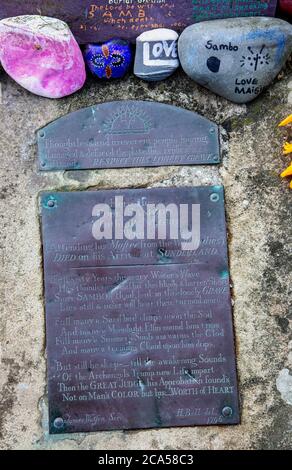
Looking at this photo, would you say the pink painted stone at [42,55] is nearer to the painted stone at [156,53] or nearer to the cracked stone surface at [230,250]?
the cracked stone surface at [230,250]

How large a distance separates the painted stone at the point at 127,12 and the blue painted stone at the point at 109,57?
35 mm

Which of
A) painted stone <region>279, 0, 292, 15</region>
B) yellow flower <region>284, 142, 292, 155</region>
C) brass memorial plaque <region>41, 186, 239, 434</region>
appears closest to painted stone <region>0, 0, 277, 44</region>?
painted stone <region>279, 0, 292, 15</region>

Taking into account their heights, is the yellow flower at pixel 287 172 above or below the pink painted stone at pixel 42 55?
below

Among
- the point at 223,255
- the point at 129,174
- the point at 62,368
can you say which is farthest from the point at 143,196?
the point at 62,368

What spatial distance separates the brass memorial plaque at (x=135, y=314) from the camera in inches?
95.3

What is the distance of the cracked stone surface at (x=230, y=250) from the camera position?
2430 millimetres

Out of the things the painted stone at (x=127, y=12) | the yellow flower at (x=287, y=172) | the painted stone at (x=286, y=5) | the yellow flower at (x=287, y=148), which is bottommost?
the yellow flower at (x=287, y=172)

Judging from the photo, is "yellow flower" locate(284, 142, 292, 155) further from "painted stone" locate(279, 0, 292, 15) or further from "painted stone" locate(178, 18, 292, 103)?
"painted stone" locate(279, 0, 292, 15)

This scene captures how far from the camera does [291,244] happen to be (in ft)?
8.17

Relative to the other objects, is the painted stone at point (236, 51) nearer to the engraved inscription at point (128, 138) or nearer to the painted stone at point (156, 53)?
the painted stone at point (156, 53)

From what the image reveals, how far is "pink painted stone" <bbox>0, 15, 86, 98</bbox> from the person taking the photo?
2.41 meters

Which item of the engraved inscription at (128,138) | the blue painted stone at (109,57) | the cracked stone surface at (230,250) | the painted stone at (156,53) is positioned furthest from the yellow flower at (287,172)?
the blue painted stone at (109,57)

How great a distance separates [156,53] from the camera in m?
2.48
